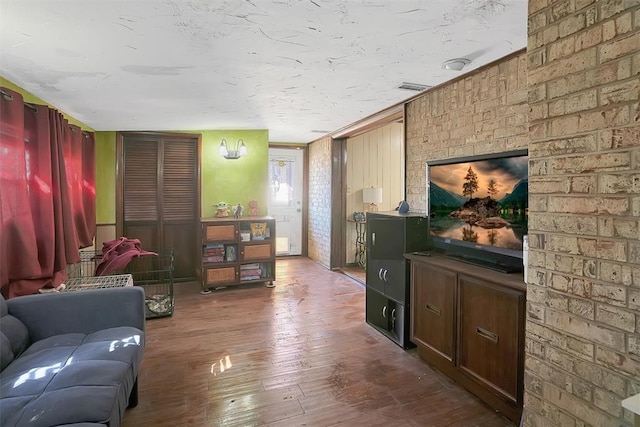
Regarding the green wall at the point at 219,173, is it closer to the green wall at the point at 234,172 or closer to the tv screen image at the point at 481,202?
the green wall at the point at 234,172

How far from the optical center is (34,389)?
4.89 ft

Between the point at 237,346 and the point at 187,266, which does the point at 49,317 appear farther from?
the point at 187,266

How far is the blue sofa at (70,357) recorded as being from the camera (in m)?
1.37

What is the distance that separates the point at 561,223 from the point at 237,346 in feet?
8.50

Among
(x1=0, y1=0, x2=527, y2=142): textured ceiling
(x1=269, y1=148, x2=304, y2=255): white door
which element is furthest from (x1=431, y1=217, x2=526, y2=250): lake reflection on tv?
(x1=269, y1=148, x2=304, y2=255): white door

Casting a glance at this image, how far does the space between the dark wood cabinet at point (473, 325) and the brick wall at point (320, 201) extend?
3052 mm

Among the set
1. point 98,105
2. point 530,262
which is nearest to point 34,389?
point 530,262

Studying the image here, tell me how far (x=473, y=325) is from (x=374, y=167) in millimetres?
3965

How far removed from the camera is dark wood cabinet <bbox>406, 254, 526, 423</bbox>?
6.44ft

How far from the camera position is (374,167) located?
5910mm

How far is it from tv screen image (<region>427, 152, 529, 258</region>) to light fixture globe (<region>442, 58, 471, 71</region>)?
2.18 feet

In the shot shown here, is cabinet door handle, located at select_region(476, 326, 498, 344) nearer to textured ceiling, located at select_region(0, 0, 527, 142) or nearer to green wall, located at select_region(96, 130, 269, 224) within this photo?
textured ceiling, located at select_region(0, 0, 527, 142)

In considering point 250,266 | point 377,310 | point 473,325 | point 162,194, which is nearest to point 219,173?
point 162,194

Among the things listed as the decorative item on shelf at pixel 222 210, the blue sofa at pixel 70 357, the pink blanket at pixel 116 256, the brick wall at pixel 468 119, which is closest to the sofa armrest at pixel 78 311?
the blue sofa at pixel 70 357
